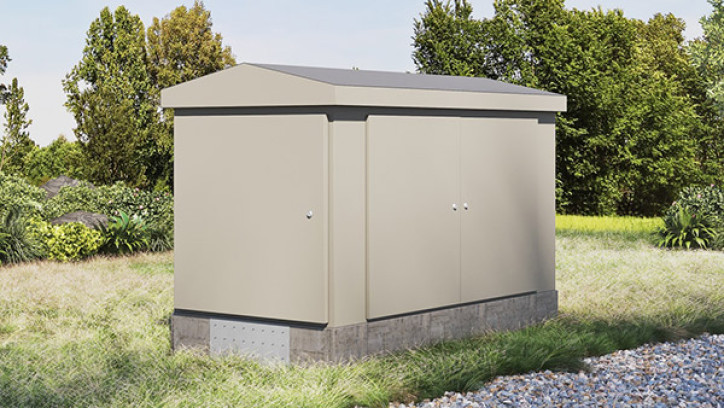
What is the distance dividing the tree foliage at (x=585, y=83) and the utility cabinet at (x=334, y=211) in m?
19.3

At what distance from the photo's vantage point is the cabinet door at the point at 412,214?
5.72 meters

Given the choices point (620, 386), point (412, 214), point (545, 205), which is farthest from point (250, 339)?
point (545, 205)

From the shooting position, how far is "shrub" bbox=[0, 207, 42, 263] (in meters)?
11.0

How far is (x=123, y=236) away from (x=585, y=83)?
57.1 feet

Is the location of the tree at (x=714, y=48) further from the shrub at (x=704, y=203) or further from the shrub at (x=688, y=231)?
the shrub at (x=688, y=231)

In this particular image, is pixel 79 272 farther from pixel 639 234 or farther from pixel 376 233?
pixel 639 234

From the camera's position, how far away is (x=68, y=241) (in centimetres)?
1129

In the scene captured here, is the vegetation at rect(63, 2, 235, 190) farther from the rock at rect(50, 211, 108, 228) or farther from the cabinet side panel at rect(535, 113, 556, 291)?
the cabinet side panel at rect(535, 113, 556, 291)

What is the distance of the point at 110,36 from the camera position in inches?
963

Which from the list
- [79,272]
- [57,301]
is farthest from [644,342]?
[79,272]

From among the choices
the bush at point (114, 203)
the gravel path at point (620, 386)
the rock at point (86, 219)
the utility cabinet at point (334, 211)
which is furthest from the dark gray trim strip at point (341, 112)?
the bush at point (114, 203)

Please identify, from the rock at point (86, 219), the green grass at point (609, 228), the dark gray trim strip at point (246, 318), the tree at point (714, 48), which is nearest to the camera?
the dark gray trim strip at point (246, 318)

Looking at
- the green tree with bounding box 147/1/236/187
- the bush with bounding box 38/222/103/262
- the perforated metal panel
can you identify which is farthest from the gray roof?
the green tree with bounding box 147/1/236/187

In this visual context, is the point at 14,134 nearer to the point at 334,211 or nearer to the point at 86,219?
the point at 86,219
